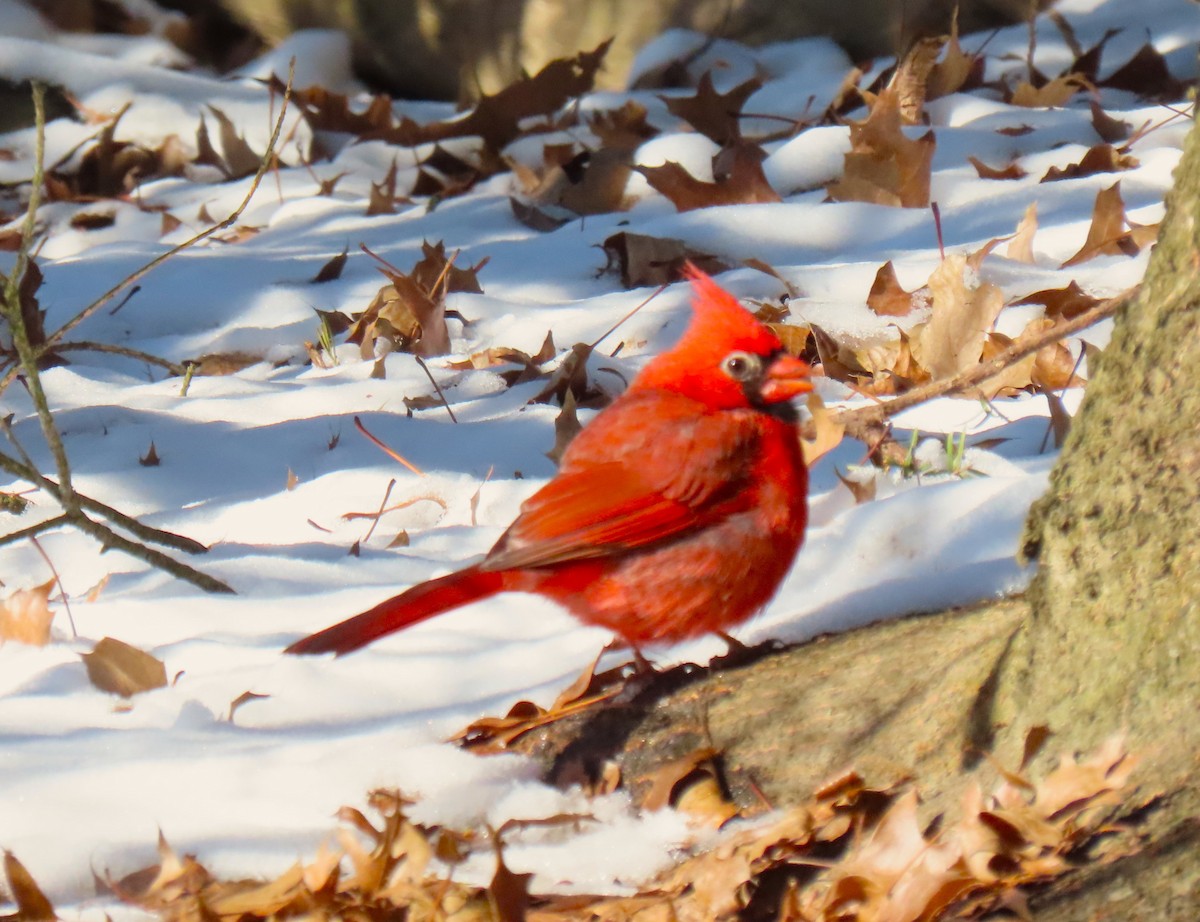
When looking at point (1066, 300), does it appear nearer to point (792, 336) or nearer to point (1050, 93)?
point (792, 336)

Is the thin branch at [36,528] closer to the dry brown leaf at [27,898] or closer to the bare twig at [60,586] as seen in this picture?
the bare twig at [60,586]

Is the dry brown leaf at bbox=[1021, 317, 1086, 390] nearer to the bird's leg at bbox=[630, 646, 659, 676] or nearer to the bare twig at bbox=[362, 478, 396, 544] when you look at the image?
the bird's leg at bbox=[630, 646, 659, 676]

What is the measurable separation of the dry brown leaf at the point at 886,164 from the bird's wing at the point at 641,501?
212 centimetres

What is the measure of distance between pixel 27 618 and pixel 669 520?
3.85 ft

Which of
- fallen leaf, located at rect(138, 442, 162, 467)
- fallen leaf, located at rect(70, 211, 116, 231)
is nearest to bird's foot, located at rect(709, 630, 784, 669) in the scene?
fallen leaf, located at rect(138, 442, 162, 467)

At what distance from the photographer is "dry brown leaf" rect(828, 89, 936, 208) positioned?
4.23 metres

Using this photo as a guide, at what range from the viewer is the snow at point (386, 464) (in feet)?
6.70

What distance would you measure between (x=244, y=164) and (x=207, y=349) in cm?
190

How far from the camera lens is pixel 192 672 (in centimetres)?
240

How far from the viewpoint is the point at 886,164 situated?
4.32m

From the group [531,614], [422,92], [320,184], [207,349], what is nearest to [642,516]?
[531,614]

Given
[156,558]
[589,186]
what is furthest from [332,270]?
[156,558]

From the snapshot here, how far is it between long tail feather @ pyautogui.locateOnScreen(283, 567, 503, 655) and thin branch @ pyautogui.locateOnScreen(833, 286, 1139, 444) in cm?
81

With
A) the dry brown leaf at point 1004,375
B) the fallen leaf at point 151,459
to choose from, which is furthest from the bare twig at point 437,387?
the dry brown leaf at point 1004,375
